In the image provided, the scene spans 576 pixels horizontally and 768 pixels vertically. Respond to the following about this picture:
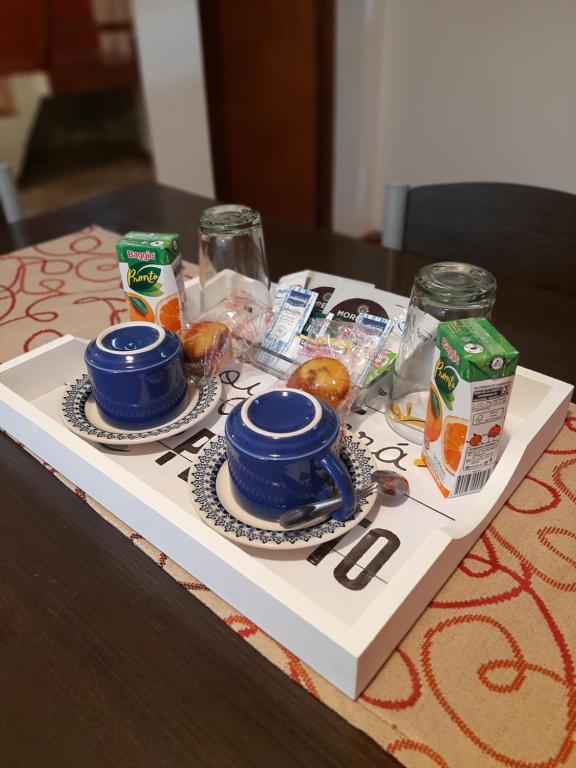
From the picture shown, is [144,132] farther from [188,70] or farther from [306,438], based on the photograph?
[306,438]

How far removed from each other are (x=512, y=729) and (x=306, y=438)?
0.26 metres

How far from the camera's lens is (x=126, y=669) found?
48 centimetres

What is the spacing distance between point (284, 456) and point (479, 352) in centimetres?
18

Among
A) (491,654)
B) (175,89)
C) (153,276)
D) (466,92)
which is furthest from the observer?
(175,89)

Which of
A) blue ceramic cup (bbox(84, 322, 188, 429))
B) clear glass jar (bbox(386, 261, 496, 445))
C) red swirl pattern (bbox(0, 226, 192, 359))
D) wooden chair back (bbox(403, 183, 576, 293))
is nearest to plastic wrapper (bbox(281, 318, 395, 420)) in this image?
clear glass jar (bbox(386, 261, 496, 445))

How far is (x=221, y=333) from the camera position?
758 millimetres

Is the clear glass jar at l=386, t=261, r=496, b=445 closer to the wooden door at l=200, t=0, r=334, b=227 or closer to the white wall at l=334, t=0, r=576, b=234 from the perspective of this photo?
the white wall at l=334, t=0, r=576, b=234

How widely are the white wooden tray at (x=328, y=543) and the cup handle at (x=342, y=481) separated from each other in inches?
1.4

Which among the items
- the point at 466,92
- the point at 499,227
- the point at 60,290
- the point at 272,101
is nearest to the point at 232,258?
the point at 60,290

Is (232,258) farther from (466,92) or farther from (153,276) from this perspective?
(466,92)

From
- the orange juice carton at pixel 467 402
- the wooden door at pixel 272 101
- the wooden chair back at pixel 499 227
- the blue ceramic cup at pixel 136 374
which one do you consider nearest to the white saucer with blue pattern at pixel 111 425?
the blue ceramic cup at pixel 136 374

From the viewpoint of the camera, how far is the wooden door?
2.46 m

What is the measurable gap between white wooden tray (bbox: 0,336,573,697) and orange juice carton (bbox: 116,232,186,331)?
4.4 inches

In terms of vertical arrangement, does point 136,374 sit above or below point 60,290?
above
